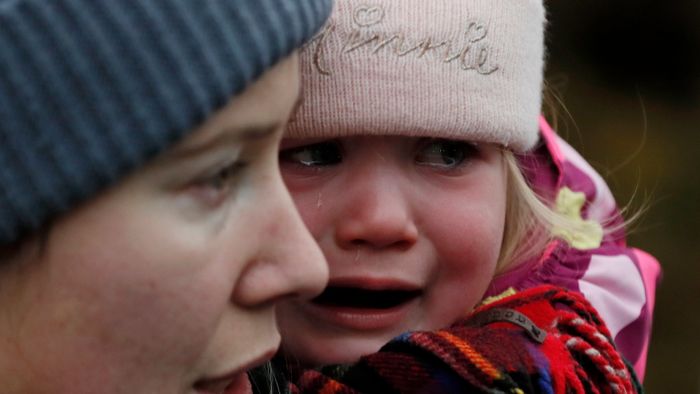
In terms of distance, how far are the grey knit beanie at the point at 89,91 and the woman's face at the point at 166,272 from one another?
0.03 m

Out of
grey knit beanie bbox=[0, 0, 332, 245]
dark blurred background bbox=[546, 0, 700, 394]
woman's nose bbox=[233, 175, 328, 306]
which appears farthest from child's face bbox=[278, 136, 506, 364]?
dark blurred background bbox=[546, 0, 700, 394]

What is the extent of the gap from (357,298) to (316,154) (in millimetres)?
187

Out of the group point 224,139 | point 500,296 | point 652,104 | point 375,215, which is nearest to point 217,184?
point 224,139

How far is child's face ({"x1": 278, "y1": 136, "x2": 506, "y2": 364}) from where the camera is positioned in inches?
56.1

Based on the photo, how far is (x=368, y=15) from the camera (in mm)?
1409

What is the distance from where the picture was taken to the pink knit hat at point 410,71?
140 cm

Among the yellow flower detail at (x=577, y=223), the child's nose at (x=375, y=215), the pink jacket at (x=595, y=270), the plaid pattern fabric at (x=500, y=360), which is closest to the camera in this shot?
the plaid pattern fabric at (x=500, y=360)

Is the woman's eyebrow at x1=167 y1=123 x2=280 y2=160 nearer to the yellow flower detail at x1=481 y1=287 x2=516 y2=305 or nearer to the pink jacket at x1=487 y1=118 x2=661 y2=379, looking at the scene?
the yellow flower detail at x1=481 y1=287 x2=516 y2=305

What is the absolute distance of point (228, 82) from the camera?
942mm

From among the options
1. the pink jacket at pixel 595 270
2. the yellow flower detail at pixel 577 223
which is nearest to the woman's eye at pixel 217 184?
the pink jacket at pixel 595 270

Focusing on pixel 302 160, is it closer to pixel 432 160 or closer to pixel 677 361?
pixel 432 160

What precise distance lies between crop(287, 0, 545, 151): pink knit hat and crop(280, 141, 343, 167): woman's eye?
46mm

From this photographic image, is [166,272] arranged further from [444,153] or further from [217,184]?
[444,153]

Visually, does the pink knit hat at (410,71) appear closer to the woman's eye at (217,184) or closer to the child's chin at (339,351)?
the child's chin at (339,351)
